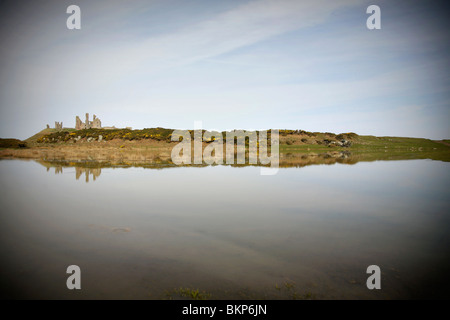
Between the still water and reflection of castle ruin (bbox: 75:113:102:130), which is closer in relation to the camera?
the still water

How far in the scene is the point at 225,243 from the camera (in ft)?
22.5

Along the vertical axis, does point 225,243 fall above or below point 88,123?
below

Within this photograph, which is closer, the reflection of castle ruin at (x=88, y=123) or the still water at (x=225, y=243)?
the still water at (x=225, y=243)

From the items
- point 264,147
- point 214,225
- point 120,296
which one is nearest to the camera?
point 120,296

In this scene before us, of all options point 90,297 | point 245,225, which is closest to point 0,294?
point 90,297

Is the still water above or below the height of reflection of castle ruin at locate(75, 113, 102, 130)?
below

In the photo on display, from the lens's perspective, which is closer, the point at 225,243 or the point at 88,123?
the point at 225,243

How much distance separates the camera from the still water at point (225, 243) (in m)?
4.94

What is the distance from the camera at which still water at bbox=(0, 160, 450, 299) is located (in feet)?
16.2

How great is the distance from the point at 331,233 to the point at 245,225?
2737 millimetres

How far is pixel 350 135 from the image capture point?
7900 cm

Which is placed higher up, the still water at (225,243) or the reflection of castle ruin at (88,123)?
the reflection of castle ruin at (88,123)
